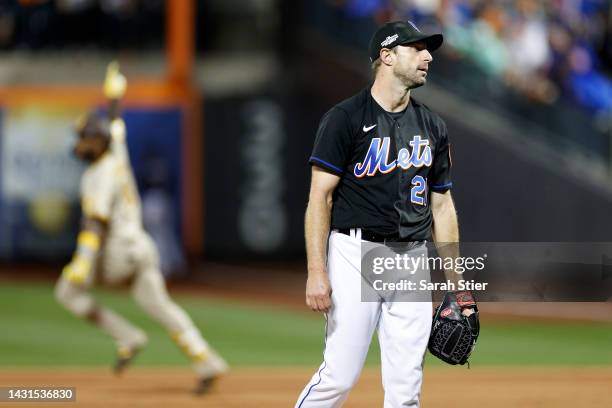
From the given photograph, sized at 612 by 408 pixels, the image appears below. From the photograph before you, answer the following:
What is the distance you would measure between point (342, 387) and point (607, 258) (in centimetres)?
Answer: 219

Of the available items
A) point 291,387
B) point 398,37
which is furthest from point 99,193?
point 398,37

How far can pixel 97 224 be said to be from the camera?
29.4 feet

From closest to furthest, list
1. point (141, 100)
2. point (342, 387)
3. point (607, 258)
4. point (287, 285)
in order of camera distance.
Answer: point (342, 387) → point (607, 258) → point (287, 285) → point (141, 100)

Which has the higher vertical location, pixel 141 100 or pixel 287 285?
pixel 141 100

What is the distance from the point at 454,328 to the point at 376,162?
0.90 metres

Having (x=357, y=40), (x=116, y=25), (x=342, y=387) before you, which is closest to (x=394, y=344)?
(x=342, y=387)

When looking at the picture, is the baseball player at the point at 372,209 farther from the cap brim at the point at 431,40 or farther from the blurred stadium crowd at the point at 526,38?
the blurred stadium crowd at the point at 526,38

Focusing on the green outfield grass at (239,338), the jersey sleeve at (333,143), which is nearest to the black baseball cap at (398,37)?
the jersey sleeve at (333,143)

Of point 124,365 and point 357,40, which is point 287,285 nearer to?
point 357,40

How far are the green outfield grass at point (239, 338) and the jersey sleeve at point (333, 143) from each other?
5.89m

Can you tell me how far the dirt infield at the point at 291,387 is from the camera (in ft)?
28.9

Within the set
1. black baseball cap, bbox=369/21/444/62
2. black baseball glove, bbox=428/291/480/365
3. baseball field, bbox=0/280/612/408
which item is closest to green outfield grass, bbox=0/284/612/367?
baseball field, bbox=0/280/612/408

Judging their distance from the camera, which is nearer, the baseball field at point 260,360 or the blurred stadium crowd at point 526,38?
the baseball field at point 260,360

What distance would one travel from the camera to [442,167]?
5992mm
